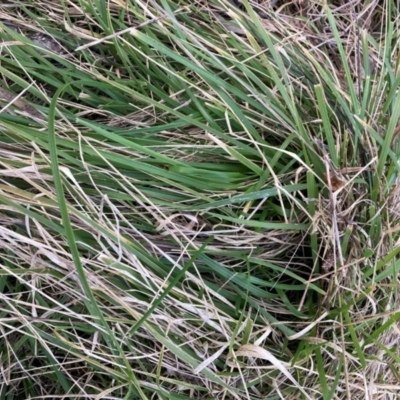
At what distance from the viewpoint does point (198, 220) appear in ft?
2.14

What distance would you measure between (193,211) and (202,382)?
22cm

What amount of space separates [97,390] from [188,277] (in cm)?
20

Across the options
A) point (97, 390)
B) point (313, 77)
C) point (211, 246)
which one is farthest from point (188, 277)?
point (313, 77)

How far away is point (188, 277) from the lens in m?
0.63

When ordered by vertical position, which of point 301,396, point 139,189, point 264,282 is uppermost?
point 139,189

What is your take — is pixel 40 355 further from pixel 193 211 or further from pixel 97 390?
pixel 193 211

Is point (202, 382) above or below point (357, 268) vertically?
below

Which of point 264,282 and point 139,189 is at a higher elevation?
point 139,189

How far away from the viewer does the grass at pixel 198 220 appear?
62 centimetres

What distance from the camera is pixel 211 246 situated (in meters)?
0.65

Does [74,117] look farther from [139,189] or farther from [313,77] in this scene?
[313,77]

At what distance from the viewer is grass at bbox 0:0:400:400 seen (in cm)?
62

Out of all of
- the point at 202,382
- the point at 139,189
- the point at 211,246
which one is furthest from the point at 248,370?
the point at 139,189

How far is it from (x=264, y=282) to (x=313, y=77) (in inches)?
11.6
